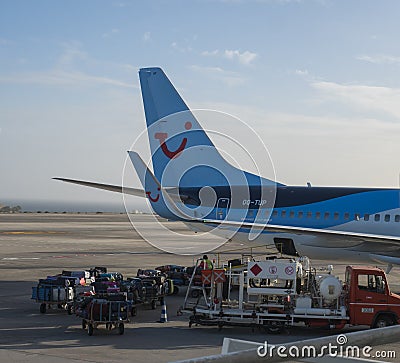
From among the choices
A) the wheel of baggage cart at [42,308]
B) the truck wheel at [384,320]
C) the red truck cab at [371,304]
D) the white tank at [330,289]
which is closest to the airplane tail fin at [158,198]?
the wheel of baggage cart at [42,308]

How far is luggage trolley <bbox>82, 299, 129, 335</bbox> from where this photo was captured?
16328mm

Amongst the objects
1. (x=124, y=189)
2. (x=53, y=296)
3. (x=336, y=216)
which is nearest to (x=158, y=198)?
(x=124, y=189)

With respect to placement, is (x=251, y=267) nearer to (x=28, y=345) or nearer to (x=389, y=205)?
(x=28, y=345)

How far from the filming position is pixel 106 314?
1641 cm

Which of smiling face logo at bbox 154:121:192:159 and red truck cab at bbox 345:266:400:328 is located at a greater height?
smiling face logo at bbox 154:121:192:159

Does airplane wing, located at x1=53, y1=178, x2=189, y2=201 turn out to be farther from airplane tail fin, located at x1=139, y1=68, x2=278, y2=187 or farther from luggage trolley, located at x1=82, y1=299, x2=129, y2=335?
luggage trolley, located at x1=82, y1=299, x2=129, y2=335

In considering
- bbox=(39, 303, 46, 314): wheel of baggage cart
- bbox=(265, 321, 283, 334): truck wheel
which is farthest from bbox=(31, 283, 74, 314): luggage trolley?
bbox=(265, 321, 283, 334): truck wheel

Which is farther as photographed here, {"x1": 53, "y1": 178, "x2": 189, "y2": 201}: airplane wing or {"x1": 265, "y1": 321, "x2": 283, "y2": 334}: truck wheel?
{"x1": 53, "y1": 178, "x2": 189, "y2": 201}: airplane wing

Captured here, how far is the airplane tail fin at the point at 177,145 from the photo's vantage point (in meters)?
32.5

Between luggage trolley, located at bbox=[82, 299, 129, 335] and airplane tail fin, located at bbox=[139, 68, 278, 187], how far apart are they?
52.5 feet

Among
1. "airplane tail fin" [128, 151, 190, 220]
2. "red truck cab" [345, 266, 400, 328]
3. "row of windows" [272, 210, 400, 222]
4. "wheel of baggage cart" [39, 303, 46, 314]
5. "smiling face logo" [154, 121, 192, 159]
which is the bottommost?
"wheel of baggage cart" [39, 303, 46, 314]

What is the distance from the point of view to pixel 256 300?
1903 centimetres

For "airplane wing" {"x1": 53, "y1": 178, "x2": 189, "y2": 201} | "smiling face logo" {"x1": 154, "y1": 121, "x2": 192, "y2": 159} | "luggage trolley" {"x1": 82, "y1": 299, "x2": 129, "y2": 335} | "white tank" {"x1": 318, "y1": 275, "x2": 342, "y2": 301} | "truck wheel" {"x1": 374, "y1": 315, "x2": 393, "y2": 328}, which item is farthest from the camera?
"smiling face logo" {"x1": 154, "y1": 121, "x2": 192, "y2": 159}

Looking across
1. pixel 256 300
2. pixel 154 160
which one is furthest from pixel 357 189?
pixel 256 300
